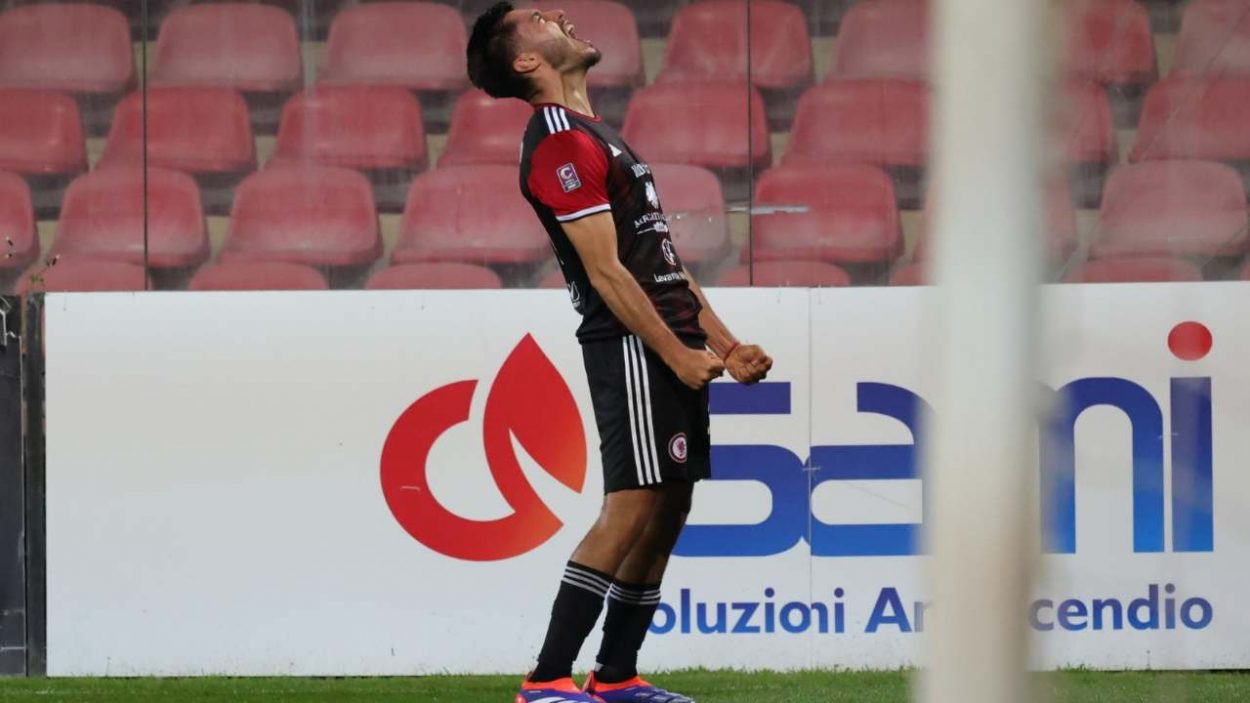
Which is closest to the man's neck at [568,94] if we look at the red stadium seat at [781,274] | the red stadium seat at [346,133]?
the red stadium seat at [781,274]

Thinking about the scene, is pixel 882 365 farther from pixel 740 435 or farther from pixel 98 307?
pixel 98 307

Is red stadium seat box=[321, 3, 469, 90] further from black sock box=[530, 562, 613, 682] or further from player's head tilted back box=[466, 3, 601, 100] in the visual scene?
black sock box=[530, 562, 613, 682]

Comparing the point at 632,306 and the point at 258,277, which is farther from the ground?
the point at 258,277

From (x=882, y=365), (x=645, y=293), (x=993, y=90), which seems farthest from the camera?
(x=882, y=365)

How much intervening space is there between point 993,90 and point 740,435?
12.0 ft

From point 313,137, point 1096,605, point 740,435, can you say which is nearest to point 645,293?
point 740,435

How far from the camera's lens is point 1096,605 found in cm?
453

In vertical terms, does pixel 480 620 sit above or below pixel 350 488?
below

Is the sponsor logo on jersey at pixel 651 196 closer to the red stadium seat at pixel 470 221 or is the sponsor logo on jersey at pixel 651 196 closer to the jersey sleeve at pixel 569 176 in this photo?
the jersey sleeve at pixel 569 176

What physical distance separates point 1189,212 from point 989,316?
3876 millimetres

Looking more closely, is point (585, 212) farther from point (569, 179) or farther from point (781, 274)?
point (781, 274)

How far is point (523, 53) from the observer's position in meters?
3.71

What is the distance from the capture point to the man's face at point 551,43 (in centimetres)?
371

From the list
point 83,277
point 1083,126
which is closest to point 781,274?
point 83,277
